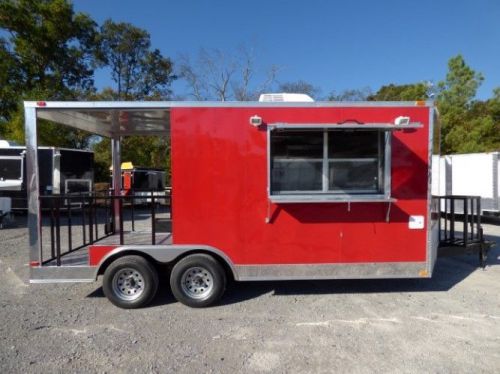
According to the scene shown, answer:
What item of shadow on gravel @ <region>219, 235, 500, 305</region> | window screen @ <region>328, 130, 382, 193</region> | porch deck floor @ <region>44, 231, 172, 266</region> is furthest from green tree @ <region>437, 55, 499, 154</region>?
porch deck floor @ <region>44, 231, 172, 266</region>

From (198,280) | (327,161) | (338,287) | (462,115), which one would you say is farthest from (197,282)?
(462,115)

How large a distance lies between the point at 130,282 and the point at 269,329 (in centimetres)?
190

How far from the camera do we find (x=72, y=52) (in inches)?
918

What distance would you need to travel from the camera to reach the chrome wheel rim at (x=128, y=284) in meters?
4.93

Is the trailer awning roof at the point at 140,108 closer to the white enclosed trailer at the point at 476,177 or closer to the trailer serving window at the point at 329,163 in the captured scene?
the trailer serving window at the point at 329,163

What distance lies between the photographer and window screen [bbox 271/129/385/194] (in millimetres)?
4945

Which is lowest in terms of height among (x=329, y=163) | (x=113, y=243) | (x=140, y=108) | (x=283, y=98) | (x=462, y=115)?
(x=113, y=243)

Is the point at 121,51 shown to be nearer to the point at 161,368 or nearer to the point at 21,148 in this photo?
the point at 21,148

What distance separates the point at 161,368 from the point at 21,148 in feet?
44.8

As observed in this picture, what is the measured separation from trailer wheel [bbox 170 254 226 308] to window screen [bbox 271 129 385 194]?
123 cm

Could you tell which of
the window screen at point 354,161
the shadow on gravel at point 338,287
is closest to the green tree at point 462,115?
the shadow on gravel at point 338,287

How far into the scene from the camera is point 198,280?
5.00 metres

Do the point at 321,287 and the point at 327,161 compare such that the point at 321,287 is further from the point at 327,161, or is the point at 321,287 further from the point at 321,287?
the point at 327,161

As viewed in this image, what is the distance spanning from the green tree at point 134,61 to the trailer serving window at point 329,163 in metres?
26.0
